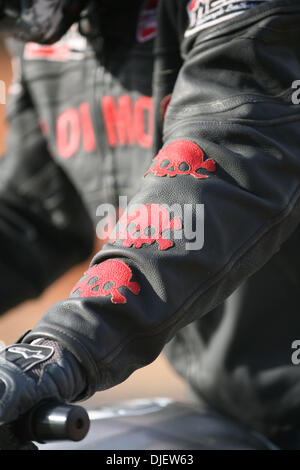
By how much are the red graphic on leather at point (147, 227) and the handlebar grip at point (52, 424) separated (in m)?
0.22

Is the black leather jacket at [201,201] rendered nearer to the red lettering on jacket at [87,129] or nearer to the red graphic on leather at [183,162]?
the red graphic on leather at [183,162]

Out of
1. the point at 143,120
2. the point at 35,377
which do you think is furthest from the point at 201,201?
the point at 143,120

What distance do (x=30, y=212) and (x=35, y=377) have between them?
0.98 m

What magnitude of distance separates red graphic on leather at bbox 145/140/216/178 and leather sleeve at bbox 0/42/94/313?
0.74m

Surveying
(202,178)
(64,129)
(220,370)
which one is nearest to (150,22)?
(64,129)

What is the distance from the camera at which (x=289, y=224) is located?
0.89 m

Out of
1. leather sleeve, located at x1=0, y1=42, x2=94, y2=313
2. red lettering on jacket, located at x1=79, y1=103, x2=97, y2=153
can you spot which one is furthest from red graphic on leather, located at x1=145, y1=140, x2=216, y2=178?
leather sleeve, located at x1=0, y1=42, x2=94, y2=313

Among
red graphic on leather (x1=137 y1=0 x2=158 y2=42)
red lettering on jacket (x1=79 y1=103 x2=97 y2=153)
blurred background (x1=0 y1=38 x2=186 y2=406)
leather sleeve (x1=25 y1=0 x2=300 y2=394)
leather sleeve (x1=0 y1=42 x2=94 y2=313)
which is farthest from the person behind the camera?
blurred background (x1=0 y1=38 x2=186 y2=406)

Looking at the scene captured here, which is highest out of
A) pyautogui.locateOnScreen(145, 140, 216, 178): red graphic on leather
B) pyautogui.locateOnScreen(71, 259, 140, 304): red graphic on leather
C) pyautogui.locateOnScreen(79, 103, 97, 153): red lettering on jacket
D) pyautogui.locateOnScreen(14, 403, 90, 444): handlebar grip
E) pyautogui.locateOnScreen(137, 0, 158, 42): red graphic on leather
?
pyautogui.locateOnScreen(137, 0, 158, 42): red graphic on leather

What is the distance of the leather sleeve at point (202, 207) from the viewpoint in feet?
2.50

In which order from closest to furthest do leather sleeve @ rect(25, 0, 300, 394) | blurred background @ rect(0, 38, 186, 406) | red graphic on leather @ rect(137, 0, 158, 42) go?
leather sleeve @ rect(25, 0, 300, 394) → red graphic on leather @ rect(137, 0, 158, 42) → blurred background @ rect(0, 38, 186, 406)

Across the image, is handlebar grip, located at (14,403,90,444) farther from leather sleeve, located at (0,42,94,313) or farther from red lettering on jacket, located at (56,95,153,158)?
leather sleeve, located at (0,42,94,313)

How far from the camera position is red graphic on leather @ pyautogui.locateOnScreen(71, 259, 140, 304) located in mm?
767

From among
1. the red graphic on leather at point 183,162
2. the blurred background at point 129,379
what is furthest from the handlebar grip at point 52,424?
the blurred background at point 129,379
